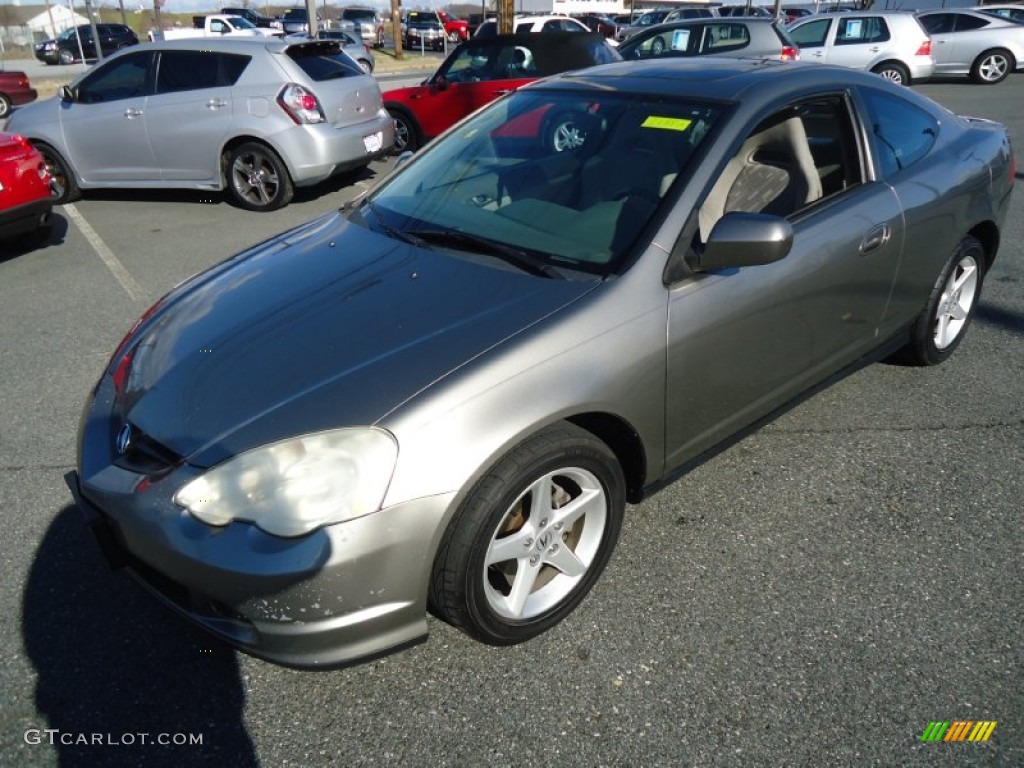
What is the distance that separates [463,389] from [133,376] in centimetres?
119

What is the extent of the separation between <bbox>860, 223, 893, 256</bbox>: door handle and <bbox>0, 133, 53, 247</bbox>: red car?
231 inches

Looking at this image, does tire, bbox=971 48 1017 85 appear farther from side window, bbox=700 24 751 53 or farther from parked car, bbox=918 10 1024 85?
side window, bbox=700 24 751 53

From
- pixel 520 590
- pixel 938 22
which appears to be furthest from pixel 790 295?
pixel 938 22

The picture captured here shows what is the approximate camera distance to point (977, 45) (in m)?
17.5

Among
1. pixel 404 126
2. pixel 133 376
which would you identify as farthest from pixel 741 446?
pixel 404 126

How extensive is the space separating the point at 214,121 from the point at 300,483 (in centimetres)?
660

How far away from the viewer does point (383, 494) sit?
1.92m

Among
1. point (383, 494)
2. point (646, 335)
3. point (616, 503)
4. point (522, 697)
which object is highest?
point (646, 335)

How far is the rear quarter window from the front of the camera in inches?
301

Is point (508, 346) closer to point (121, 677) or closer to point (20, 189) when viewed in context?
point (121, 677)

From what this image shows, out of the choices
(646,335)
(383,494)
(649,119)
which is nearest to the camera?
(383,494)

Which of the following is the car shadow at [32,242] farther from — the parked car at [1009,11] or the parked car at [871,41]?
the parked car at [1009,11]

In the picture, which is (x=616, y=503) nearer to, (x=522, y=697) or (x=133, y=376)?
(x=522, y=697)

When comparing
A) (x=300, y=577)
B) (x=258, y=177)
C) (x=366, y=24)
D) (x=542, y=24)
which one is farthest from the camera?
(x=366, y=24)
